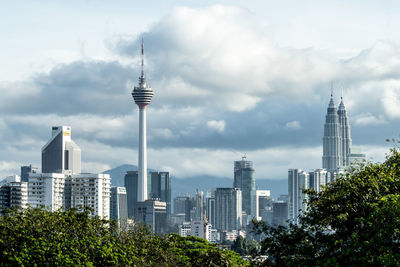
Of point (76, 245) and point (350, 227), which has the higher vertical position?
point (350, 227)

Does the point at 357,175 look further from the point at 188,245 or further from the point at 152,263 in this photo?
the point at 188,245

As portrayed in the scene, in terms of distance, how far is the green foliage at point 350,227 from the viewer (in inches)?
1852

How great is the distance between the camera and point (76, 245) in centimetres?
6119

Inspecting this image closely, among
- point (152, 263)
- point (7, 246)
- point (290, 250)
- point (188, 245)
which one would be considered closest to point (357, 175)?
point (290, 250)

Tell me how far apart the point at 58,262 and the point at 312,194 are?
17007 millimetres

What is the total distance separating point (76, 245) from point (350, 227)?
20063 millimetres

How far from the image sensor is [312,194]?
182ft

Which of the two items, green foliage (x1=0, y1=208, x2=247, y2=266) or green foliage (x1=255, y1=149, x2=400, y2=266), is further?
green foliage (x1=0, y1=208, x2=247, y2=266)

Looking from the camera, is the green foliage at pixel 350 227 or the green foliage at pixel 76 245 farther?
the green foliage at pixel 76 245

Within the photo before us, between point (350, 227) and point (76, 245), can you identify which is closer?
point (350, 227)

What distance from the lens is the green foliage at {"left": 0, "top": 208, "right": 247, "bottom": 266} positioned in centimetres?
5869

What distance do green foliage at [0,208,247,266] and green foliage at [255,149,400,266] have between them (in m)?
12.4

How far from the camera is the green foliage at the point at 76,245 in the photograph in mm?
58688

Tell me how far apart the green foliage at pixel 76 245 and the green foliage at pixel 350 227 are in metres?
12.4
